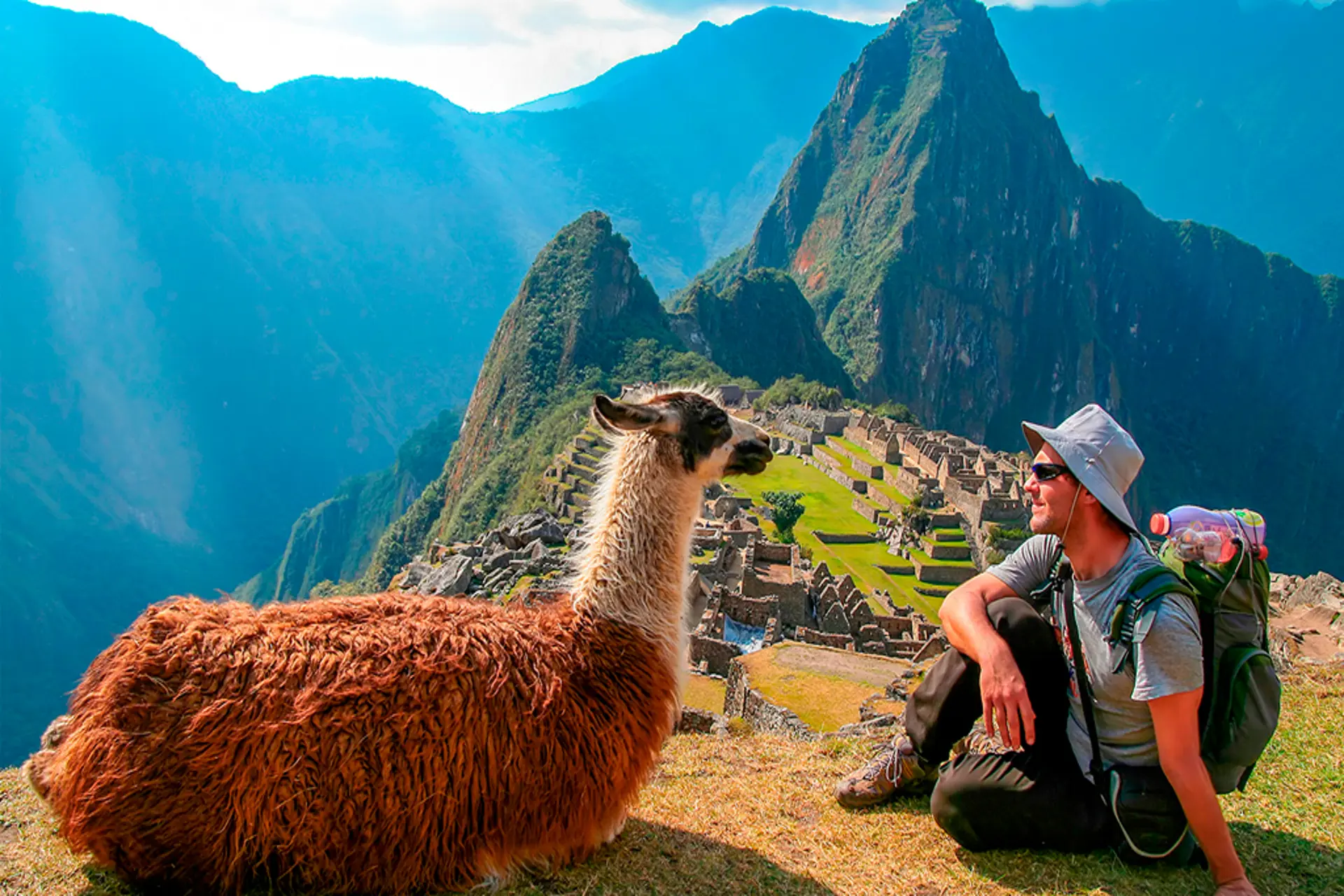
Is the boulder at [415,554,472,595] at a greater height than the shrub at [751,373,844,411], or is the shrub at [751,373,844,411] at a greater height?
the shrub at [751,373,844,411]

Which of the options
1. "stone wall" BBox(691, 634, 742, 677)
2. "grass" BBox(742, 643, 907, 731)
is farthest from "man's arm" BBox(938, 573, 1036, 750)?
"stone wall" BBox(691, 634, 742, 677)

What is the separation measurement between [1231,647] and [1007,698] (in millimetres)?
663

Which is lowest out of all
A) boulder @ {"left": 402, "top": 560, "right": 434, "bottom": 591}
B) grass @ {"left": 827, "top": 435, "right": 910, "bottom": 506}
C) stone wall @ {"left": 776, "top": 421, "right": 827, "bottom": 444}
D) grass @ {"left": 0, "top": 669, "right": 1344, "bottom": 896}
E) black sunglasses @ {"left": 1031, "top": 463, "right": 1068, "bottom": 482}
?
boulder @ {"left": 402, "top": 560, "right": 434, "bottom": 591}

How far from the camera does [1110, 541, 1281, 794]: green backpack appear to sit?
246 centimetres

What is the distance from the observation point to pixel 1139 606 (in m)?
2.40

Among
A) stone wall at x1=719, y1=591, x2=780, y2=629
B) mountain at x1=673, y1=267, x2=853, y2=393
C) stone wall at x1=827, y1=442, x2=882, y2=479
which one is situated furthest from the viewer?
mountain at x1=673, y1=267, x2=853, y2=393

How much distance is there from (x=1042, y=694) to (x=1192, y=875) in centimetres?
69

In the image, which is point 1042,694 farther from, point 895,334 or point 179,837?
point 895,334

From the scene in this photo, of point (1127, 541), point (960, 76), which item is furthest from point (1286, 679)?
point (960, 76)

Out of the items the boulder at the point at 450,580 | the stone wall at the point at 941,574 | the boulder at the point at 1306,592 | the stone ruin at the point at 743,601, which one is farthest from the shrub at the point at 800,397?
the boulder at the point at 1306,592

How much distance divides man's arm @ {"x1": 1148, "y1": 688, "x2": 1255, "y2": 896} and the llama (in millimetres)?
1583

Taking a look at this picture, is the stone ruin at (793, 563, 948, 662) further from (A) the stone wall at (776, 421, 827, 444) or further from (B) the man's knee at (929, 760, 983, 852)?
(A) the stone wall at (776, 421, 827, 444)

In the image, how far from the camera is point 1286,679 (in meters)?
5.55

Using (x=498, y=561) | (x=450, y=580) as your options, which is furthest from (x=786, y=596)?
(x=450, y=580)
